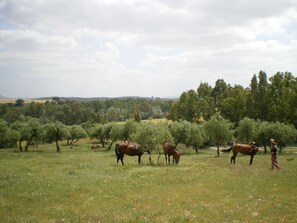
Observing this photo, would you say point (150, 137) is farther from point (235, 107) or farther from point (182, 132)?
point (235, 107)

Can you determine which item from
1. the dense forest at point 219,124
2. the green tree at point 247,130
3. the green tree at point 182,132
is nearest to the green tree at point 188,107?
the dense forest at point 219,124

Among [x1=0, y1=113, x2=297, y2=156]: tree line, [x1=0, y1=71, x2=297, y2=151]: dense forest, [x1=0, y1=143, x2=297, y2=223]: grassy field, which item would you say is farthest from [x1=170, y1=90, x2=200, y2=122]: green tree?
[x1=0, y1=143, x2=297, y2=223]: grassy field

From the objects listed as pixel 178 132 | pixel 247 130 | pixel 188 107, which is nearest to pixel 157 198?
pixel 247 130

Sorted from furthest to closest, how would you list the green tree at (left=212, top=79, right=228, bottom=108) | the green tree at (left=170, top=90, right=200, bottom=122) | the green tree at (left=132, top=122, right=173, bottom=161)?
the green tree at (left=212, top=79, right=228, bottom=108)
the green tree at (left=170, top=90, right=200, bottom=122)
the green tree at (left=132, top=122, right=173, bottom=161)

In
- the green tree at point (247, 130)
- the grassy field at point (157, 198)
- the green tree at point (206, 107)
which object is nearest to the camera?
the grassy field at point (157, 198)

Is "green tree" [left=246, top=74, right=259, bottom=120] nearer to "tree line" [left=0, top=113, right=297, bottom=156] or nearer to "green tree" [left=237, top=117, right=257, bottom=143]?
"tree line" [left=0, top=113, right=297, bottom=156]

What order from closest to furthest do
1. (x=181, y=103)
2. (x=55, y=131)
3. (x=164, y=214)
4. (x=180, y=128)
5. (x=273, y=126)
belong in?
1. (x=164, y=214)
2. (x=273, y=126)
3. (x=180, y=128)
4. (x=55, y=131)
5. (x=181, y=103)

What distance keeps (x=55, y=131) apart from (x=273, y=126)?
54.1 meters

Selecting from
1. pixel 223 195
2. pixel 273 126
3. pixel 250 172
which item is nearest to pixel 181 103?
pixel 273 126

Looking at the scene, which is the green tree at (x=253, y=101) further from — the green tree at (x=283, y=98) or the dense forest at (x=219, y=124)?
the green tree at (x=283, y=98)

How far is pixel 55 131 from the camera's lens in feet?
265

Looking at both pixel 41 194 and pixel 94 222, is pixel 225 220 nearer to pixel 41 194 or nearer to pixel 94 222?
pixel 94 222

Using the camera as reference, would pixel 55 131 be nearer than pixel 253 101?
Yes

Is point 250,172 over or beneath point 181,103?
beneath
